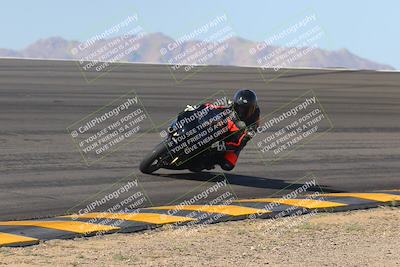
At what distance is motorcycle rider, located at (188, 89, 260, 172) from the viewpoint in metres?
13.1

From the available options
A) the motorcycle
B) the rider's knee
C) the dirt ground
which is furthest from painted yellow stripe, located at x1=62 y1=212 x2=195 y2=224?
the rider's knee

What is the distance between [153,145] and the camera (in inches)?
665

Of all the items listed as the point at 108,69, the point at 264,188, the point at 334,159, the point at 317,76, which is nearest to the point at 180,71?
the point at 108,69

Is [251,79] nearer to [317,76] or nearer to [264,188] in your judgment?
[317,76]

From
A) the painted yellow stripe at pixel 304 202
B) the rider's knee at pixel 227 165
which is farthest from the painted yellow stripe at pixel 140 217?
the rider's knee at pixel 227 165

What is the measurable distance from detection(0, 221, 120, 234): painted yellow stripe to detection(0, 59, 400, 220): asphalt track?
1.57 feet

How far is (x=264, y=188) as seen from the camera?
13.4 meters

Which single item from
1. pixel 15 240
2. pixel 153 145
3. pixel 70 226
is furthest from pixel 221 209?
pixel 153 145

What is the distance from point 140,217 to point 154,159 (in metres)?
2.86

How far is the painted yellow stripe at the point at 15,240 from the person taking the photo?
30.2ft

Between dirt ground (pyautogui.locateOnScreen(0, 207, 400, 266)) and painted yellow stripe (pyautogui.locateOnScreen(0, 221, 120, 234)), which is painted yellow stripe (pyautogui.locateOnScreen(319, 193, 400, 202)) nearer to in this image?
dirt ground (pyautogui.locateOnScreen(0, 207, 400, 266))

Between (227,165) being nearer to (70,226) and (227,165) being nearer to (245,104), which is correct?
(245,104)

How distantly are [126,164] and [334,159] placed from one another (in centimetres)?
423

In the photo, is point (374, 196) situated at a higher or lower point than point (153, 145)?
lower
